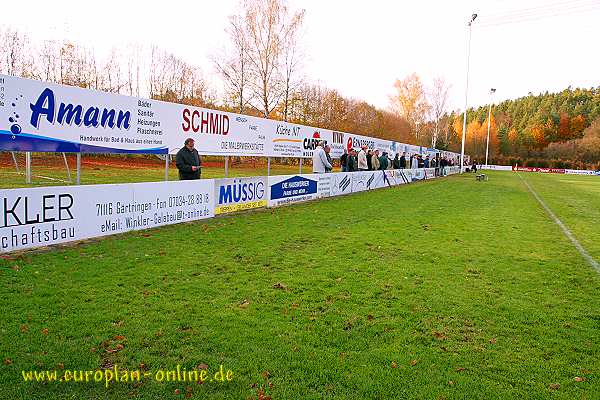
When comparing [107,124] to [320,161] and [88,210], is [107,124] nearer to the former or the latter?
[88,210]

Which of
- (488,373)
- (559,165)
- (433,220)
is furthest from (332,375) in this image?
(559,165)

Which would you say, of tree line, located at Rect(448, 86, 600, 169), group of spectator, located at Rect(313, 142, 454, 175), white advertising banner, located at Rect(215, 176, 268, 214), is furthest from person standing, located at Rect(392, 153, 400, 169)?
tree line, located at Rect(448, 86, 600, 169)

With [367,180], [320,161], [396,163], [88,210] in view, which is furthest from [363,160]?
[88,210]

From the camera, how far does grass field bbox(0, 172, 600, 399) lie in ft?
11.5

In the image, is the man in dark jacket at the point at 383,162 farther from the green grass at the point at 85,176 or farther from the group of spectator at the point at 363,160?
the green grass at the point at 85,176

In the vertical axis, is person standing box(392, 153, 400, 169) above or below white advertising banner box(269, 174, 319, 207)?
above

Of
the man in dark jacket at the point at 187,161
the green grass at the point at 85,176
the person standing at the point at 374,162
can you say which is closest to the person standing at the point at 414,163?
the green grass at the point at 85,176

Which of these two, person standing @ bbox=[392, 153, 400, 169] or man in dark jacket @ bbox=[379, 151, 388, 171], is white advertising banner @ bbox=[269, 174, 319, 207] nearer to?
man in dark jacket @ bbox=[379, 151, 388, 171]

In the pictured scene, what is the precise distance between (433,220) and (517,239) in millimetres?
2848

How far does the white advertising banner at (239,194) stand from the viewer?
12.4m

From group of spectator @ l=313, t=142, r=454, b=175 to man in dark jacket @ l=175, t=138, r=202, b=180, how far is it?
24.0 ft

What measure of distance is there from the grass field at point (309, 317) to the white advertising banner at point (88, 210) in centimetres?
48

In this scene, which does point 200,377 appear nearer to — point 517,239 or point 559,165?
point 517,239

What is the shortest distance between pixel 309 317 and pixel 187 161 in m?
7.60
